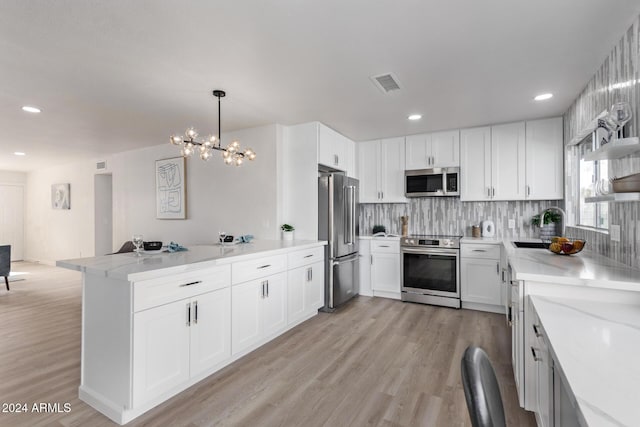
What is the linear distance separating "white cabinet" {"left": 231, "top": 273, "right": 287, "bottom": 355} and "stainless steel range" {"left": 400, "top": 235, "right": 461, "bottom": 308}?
1.90 metres

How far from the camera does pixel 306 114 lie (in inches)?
147

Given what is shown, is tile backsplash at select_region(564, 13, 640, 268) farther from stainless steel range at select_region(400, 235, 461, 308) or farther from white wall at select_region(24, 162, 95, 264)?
white wall at select_region(24, 162, 95, 264)

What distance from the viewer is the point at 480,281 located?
3.99m

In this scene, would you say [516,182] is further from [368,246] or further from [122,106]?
[122,106]

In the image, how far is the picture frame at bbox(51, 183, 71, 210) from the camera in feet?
23.7

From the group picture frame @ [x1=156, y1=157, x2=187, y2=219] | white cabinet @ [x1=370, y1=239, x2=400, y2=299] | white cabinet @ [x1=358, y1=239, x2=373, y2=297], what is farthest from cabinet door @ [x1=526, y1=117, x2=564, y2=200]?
picture frame @ [x1=156, y1=157, x2=187, y2=219]

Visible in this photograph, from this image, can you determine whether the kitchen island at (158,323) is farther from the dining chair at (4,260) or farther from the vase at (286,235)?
the dining chair at (4,260)

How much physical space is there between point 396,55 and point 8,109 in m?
4.14

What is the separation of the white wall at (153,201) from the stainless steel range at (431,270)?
6.08 ft

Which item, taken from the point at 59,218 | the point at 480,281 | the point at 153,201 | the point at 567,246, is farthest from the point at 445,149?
the point at 59,218

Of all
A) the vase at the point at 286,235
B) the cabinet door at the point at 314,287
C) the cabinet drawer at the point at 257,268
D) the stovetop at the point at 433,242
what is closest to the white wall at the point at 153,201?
the vase at the point at 286,235

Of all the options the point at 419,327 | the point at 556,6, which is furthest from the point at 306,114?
the point at 419,327

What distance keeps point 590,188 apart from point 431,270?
1.89 metres

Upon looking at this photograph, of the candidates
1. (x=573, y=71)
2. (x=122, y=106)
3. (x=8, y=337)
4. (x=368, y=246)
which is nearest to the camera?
(x=573, y=71)
